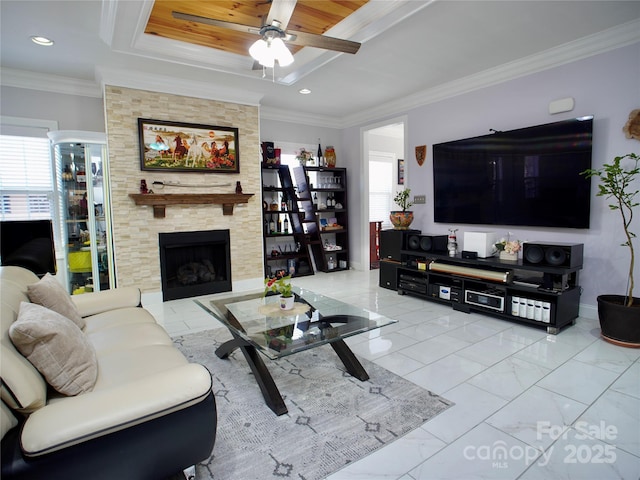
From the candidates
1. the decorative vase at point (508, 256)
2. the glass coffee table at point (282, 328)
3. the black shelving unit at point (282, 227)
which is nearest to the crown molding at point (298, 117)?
the black shelving unit at point (282, 227)

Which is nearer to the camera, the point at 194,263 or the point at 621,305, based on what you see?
the point at 621,305

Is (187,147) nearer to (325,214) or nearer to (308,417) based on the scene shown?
(325,214)

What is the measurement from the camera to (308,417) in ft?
6.58

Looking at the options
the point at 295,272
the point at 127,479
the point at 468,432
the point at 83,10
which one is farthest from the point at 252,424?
the point at 295,272

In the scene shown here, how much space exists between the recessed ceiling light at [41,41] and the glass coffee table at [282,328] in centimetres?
289

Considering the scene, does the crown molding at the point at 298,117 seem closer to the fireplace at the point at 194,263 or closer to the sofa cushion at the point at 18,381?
the fireplace at the point at 194,263

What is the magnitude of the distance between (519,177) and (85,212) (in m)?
4.98

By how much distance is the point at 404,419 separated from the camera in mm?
1962

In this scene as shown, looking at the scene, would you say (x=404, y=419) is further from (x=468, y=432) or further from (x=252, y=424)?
(x=252, y=424)

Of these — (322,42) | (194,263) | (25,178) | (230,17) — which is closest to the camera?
(322,42)

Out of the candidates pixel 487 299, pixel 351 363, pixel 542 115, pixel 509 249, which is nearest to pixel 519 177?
pixel 542 115

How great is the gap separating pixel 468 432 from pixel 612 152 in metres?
3.02

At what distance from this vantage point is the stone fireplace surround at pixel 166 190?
4.18m

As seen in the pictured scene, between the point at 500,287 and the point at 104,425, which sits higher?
the point at 104,425
